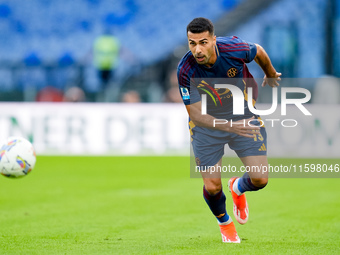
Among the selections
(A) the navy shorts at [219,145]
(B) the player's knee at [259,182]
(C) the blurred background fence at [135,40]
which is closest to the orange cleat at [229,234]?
(B) the player's knee at [259,182]

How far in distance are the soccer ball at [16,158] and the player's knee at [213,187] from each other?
2.27m

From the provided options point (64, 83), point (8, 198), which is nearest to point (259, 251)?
point (8, 198)

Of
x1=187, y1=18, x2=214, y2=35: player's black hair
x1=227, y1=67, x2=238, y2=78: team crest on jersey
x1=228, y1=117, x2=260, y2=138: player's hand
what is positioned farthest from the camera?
x1=228, y1=117, x2=260, y2=138: player's hand

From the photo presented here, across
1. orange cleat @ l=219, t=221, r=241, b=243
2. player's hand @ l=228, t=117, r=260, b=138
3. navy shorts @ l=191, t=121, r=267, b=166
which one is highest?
player's hand @ l=228, t=117, r=260, b=138

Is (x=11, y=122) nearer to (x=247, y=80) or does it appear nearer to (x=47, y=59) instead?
(x=47, y=59)

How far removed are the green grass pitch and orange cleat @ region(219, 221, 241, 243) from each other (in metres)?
0.09

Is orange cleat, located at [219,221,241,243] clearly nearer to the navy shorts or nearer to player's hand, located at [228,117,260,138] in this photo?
the navy shorts

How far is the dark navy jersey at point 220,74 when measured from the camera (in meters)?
6.35

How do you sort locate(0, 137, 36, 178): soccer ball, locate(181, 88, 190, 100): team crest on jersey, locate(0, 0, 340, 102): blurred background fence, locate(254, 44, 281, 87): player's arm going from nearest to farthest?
locate(181, 88, 190, 100): team crest on jersey, locate(254, 44, 281, 87): player's arm, locate(0, 137, 36, 178): soccer ball, locate(0, 0, 340, 102): blurred background fence

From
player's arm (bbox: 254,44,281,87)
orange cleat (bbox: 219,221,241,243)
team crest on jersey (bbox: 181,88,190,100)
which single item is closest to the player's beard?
team crest on jersey (bbox: 181,88,190,100)

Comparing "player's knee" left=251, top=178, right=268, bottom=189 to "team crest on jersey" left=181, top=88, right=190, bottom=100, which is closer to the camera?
"team crest on jersey" left=181, top=88, right=190, bottom=100

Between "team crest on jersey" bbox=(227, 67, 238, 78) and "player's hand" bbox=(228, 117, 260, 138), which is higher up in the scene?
"team crest on jersey" bbox=(227, 67, 238, 78)

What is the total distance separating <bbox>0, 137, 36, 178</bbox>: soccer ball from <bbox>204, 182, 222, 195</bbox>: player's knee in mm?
2269

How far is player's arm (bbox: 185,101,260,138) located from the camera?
21.1 ft
